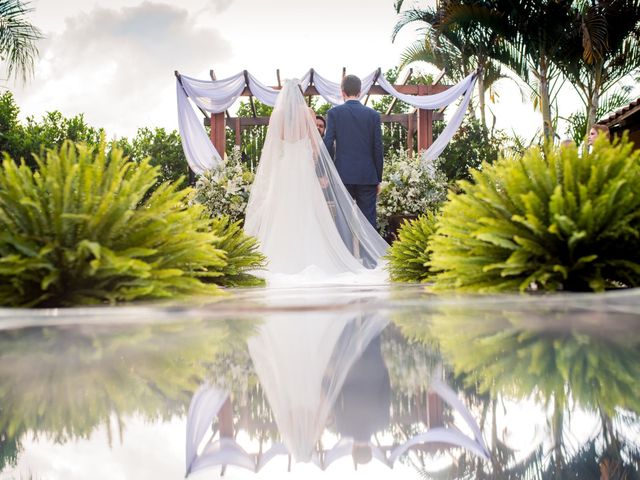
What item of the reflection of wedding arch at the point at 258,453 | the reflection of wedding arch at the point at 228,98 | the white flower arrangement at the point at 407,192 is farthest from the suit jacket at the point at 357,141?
the reflection of wedding arch at the point at 258,453

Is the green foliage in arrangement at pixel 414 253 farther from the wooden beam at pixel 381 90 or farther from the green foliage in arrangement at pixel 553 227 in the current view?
the wooden beam at pixel 381 90

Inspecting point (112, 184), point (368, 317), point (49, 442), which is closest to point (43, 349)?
point (49, 442)

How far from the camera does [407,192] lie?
11406 millimetres

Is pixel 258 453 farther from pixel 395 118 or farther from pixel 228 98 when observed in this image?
pixel 395 118

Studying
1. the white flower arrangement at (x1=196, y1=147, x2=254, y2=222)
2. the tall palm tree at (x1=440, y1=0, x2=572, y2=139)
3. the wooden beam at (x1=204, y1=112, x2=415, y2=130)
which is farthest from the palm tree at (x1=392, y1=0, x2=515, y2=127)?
the white flower arrangement at (x1=196, y1=147, x2=254, y2=222)

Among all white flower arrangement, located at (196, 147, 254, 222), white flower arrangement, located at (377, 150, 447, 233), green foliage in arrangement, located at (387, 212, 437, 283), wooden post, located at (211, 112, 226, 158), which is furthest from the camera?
wooden post, located at (211, 112, 226, 158)

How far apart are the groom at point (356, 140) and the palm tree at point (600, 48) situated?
10.0 metres

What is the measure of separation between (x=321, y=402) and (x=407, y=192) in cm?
977

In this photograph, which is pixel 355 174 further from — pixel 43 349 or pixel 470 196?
pixel 43 349

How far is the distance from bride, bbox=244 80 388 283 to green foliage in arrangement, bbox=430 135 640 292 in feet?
13.0

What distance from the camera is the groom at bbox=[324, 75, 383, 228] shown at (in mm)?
8359

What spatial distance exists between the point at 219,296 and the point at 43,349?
1300mm

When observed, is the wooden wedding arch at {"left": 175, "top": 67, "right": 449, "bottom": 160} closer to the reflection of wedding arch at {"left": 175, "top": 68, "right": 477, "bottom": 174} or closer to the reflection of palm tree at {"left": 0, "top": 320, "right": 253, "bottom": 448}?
the reflection of wedding arch at {"left": 175, "top": 68, "right": 477, "bottom": 174}

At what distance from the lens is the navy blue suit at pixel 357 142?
8367mm
